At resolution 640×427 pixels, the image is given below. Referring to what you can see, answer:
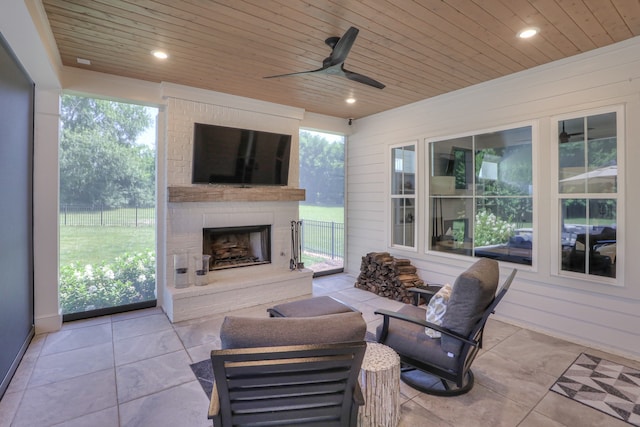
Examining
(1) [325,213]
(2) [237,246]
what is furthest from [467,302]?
(1) [325,213]

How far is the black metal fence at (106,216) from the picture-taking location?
151 inches

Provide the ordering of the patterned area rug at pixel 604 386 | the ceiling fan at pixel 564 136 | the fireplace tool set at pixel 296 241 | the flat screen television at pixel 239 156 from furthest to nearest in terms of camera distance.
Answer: the fireplace tool set at pixel 296 241
the flat screen television at pixel 239 156
the ceiling fan at pixel 564 136
the patterned area rug at pixel 604 386

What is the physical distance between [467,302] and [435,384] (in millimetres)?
878

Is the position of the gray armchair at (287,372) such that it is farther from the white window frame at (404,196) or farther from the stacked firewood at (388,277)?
the white window frame at (404,196)

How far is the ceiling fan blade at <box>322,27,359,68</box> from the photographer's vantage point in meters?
2.41

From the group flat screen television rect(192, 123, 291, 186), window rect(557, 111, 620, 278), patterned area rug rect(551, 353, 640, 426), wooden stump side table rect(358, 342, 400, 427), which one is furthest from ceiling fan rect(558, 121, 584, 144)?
flat screen television rect(192, 123, 291, 186)

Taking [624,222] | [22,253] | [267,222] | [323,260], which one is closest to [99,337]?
[22,253]

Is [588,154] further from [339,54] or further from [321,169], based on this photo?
[321,169]

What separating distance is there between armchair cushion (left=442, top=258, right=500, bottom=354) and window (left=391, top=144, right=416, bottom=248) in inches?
108

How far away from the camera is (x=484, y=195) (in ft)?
13.8

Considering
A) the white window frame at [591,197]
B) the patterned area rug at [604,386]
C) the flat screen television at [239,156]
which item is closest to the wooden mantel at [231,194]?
the flat screen television at [239,156]

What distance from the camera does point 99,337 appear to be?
134 inches

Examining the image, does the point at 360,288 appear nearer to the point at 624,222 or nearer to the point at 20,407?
the point at 624,222

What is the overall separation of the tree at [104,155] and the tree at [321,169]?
250 centimetres
